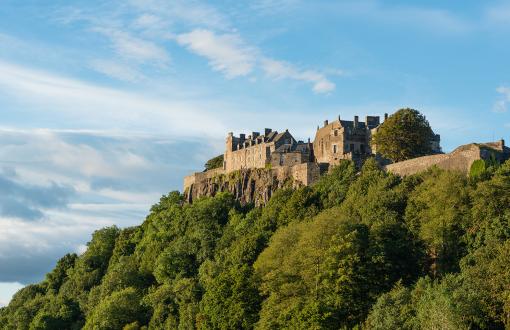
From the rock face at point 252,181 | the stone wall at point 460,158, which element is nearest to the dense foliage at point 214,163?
the rock face at point 252,181

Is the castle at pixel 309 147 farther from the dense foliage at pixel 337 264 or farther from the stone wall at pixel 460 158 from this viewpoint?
the stone wall at pixel 460 158

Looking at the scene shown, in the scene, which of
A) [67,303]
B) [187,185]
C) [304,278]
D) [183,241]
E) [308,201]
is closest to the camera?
[304,278]

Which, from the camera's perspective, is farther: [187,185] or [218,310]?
[187,185]

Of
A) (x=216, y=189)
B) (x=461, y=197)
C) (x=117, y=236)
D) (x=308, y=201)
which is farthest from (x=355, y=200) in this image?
(x=117, y=236)

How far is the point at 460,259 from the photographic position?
224ft

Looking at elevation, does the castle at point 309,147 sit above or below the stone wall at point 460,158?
above

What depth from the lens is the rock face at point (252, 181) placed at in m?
96.7

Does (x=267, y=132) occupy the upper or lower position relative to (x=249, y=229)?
upper

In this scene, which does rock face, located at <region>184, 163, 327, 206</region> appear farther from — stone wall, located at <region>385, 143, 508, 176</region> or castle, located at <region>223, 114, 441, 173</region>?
stone wall, located at <region>385, 143, 508, 176</region>

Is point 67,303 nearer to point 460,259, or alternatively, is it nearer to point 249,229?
point 249,229

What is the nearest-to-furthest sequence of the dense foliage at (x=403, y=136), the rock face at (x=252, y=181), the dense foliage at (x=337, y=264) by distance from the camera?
the dense foliage at (x=337, y=264), the dense foliage at (x=403, y=136), the rock face at (x=252, y=181)

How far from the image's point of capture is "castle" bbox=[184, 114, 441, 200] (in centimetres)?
9662

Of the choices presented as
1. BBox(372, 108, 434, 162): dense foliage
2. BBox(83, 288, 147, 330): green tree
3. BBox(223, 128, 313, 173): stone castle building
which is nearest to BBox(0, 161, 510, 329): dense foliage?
BBox(83, 288, 147, 330): green tree

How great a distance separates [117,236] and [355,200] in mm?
51696
